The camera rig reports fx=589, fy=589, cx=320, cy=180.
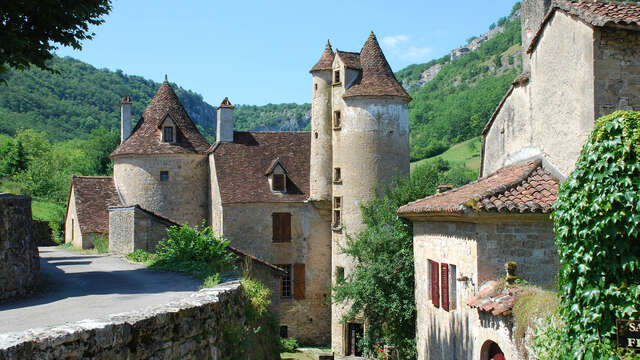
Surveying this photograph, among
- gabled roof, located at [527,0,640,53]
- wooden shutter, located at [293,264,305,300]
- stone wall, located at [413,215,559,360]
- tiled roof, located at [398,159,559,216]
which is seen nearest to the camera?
gabled roof, located at [527,0,640,53]

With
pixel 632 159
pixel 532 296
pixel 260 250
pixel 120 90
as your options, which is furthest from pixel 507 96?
pixel 120 90

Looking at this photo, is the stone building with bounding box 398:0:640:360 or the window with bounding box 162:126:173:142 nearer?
Result: the stone building with bounding box 398:0:640:360

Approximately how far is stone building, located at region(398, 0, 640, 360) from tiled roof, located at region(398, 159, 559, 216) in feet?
0.08

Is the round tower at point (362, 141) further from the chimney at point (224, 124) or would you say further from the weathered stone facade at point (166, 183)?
the weathered stone facade at point (166, 183)

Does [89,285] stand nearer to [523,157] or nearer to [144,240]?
[144,240]

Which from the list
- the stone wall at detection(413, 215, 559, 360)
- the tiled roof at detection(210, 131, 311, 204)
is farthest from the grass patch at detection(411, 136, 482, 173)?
the stone wall at detection(413, 215, 559, 360)

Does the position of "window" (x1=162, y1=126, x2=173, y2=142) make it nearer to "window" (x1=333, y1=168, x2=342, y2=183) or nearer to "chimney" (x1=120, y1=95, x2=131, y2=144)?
"chimney" (x1=120, y1=95, x2=131, y2=144)

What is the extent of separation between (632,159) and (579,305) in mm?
2003

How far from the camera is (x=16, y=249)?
11.8 metres

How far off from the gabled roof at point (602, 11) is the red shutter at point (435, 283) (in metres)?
7.45

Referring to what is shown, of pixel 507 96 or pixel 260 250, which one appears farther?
pixel 260 250

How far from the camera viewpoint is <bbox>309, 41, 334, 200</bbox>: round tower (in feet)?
108

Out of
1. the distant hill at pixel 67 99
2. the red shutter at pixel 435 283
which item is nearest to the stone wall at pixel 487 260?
the red shutter at pixel 435 283

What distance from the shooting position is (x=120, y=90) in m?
123
